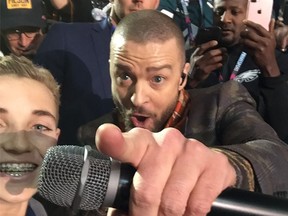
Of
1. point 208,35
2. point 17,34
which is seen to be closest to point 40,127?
point 208,35

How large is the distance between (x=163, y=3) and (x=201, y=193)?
1436 millimetres

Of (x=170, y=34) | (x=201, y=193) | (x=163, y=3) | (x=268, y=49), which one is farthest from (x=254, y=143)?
(x=163, y=3)

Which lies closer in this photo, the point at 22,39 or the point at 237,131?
the point at 237,131

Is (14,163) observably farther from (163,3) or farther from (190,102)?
(163,3)

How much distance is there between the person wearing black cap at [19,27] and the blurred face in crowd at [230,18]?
2.13 ft

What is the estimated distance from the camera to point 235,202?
0.37 m

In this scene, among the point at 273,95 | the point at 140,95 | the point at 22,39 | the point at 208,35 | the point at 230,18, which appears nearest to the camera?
the point at 140,95

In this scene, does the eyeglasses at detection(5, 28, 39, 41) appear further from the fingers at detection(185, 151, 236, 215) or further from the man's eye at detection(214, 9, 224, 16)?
the fingers at detection(185, 151, 236, 215)

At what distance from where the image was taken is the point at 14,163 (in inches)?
29.2

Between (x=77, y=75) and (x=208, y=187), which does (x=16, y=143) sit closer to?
(x=208, y=187)

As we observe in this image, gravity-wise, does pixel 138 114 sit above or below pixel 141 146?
below

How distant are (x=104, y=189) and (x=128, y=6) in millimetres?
1036

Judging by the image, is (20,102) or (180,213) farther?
(20,102)

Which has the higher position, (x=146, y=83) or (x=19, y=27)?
(x=146, y=83)
